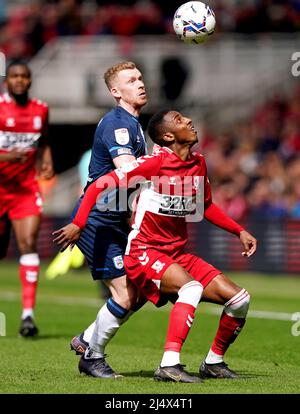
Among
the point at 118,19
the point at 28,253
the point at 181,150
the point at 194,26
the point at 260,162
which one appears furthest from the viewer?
the point at 118,19

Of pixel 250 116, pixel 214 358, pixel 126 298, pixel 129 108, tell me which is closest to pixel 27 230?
pixel 129 108

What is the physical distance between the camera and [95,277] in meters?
9.50

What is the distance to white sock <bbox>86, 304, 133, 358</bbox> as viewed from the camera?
30.3 feet

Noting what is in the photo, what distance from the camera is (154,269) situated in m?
8.96

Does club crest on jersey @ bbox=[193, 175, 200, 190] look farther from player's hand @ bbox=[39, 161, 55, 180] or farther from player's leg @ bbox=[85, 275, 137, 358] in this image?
player's hand @ bbox=[39, 161, 55, 180]

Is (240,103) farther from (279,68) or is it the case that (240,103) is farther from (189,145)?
(189,145)

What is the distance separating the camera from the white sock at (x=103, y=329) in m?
9.25

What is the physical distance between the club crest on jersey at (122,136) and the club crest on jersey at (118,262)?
91 cm

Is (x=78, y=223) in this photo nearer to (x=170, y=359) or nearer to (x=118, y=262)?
(x=118, y=262)

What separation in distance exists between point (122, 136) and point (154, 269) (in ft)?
3.61

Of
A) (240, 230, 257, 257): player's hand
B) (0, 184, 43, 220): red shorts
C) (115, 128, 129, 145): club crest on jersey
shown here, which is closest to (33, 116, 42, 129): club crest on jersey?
(0, 184, 43, 220): red shorts

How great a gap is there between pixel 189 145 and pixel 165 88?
18.7m

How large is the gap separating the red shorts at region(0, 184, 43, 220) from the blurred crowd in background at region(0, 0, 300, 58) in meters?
15.8

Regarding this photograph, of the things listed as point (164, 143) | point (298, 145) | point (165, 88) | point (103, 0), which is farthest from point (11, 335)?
point (103, 0)
